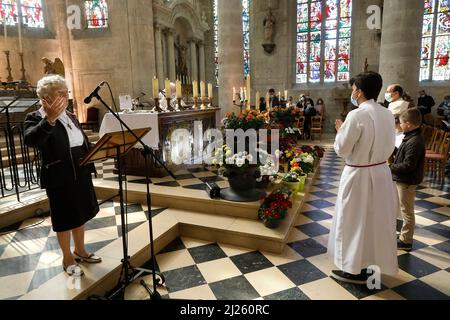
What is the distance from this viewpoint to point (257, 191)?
425 centimetres

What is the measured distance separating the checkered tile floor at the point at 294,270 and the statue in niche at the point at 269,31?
39.9 feet

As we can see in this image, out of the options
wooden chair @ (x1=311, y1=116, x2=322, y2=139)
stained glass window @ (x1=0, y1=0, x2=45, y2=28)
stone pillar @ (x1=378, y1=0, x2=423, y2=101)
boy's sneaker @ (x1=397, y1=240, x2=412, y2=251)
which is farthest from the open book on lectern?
stained glass window @ (x1=0, y1=0, x2=45, y2=28)

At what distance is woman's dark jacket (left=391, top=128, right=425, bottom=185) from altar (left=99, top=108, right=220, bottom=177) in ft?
11.7

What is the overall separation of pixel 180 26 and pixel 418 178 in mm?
13747

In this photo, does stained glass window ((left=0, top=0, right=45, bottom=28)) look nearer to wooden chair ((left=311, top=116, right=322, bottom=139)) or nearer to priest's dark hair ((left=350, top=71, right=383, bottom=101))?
wooden chair ((left=311, top=116, right=322, bottom=139))

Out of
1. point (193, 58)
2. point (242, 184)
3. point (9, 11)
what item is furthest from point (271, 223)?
point (193, 58)

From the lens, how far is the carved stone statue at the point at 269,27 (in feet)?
47.0

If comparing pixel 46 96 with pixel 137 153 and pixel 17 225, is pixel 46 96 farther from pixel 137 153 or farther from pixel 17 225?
pixel 137 153

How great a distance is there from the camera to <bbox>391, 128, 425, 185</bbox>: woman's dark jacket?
3.11m

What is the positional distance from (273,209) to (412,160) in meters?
1.55

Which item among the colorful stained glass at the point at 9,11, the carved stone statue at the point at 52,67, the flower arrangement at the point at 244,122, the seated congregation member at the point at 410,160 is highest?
the colorful stained glass at the point at 9,11

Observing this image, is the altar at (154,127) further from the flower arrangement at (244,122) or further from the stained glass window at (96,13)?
the stained glass window at (96,13)

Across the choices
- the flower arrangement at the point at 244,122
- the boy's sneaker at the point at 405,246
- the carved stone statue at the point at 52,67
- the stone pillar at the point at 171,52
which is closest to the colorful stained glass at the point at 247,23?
the stone pillar at the point at 171,52
